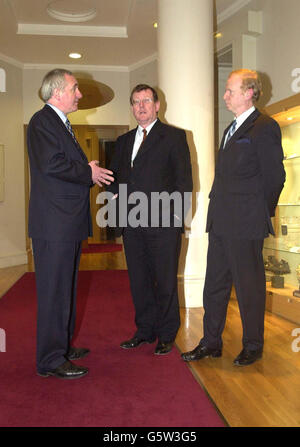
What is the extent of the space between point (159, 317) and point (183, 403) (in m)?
0.78

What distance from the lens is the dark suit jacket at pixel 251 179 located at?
7.29 ft

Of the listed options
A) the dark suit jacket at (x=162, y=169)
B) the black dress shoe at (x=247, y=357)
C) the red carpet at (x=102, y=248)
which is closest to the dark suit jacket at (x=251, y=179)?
the dark suit jacket at (x=162, y=169)

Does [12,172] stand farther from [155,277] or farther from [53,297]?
[53,297]

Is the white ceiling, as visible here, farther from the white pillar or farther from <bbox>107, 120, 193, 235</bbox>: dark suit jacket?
<bbox>107, 120, 193, 235</bbox>: dark suit jacket

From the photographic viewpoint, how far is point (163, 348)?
2586 millimetres

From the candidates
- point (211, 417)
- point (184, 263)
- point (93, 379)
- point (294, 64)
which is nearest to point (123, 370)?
point (93, 379)

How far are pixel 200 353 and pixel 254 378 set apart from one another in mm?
366

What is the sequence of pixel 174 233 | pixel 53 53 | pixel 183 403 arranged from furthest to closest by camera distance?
pixel 53 53 → pixel 174 233 → pixel 183 403

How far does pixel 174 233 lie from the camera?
8.36 ft

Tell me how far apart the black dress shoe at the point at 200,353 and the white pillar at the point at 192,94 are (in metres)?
1.31

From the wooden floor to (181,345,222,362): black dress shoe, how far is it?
0.10ft

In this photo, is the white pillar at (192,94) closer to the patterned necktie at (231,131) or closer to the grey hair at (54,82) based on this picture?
the patterned necktie at (231,131)
